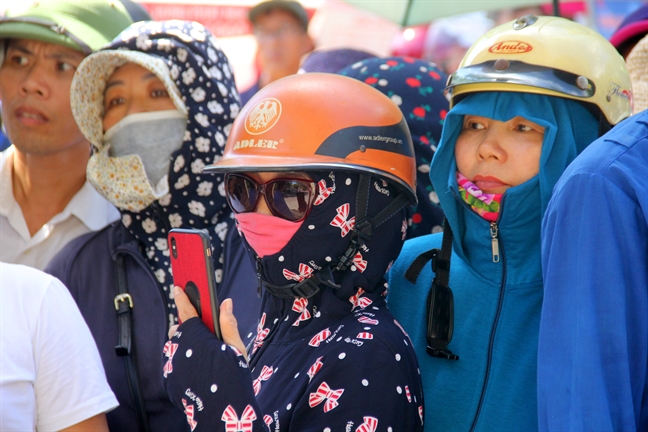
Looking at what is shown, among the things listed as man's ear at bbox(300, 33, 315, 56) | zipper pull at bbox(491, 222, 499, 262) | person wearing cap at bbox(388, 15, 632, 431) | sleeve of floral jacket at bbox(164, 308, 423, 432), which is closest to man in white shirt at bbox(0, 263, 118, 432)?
sleeve of floral jacket at bbox(164, 308, 423, 432)

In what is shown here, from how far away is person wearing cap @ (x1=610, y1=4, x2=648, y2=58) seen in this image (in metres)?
3.99

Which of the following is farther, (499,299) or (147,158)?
(147,158)

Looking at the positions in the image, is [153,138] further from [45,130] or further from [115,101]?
[45,130]

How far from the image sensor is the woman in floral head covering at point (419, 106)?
3.40 metres

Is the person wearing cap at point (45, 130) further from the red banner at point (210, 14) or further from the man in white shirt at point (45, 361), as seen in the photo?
the red banner at point (210, 14)

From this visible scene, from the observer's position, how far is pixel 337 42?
26.3 feet

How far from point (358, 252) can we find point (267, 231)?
0.31 meters

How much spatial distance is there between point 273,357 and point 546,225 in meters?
1.03

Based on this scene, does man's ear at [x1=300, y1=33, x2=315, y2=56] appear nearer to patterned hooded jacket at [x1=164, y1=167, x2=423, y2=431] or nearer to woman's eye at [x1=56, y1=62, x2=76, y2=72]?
woman's eye at [x1=56, y1=62, x2=76, y2=72]

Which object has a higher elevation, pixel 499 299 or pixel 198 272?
pixel 198 272

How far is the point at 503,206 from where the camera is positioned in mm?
2490

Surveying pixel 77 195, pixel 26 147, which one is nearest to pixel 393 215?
pixel 77 195

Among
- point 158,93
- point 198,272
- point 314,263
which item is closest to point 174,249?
point 198,272

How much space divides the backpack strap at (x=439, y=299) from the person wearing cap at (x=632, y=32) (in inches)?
78.0
